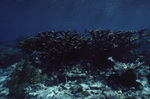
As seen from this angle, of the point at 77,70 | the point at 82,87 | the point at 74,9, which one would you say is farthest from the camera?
the point at 74,9

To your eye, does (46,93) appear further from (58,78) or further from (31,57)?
(31,57)

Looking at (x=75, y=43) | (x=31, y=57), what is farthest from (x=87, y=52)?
(x=31, y=57)

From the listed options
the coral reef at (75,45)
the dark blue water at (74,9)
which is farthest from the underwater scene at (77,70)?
the dark blue water at (74,9)

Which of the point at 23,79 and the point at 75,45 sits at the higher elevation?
the point at 75,45

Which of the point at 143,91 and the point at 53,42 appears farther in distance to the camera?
the point at 53,42

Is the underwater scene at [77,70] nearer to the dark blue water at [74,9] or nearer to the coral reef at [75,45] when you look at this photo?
the coral reef at [75,45]

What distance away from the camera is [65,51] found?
4145 mm

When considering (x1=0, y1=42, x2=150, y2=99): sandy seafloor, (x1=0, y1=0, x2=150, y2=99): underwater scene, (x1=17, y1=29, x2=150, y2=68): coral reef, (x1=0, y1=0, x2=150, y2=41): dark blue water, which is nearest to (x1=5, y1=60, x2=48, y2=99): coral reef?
(x1=0, y1=0, x2=150, y2=99): underwater scene

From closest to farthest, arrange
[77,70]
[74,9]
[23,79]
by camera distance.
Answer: [23,79], [77,70], [74,9]

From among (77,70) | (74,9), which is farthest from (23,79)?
(74,9)

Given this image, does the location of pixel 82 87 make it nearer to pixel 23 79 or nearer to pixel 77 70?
pixel 77 70

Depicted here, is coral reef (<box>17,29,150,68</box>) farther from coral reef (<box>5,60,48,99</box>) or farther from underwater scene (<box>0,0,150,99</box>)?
coral reef (<box>5,60,48,99</box>)

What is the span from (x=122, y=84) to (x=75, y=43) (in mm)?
2359

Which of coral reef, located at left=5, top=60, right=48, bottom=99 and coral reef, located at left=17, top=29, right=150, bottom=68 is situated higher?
coral reef, located at left=17, top=29, right=150, bottom=68
